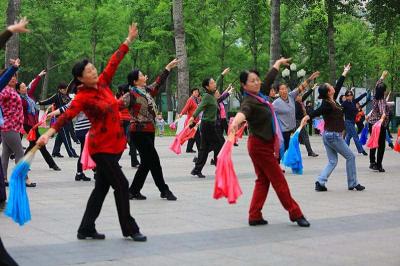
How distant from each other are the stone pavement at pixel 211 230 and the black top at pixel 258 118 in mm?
1091

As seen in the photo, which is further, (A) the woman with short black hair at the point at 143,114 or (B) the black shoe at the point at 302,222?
(A) the woman with short black hair at the point at 143,114

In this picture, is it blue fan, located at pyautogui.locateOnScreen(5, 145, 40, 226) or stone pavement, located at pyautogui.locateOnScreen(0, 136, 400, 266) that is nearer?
blue fan, located at pyautogui.locateOnScreen(5, 145, 40, 226)

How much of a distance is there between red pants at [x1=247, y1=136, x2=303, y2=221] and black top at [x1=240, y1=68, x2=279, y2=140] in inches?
3.4

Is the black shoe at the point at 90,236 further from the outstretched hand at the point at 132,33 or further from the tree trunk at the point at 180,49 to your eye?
the tree trunk at the point at 180,49

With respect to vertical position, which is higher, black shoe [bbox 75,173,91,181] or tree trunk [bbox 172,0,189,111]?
tree trunk [bbox 172,0,189,111]

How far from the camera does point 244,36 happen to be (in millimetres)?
48469

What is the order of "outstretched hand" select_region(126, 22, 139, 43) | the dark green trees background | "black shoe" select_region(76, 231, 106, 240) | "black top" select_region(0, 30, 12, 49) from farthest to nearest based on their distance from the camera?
the dark green trees background → "outstretched hand" select_region(126, 22, 139, 43) → "black shoe" select_region(76, 231, 106, 240) → "black top" select_region(0, 30, 12, 49)

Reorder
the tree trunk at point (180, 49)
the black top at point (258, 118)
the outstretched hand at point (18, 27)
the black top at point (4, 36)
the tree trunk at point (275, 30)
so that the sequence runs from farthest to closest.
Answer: the tree trunk at point (275, 30) → the tree trunk at point (180, 49) → the black top at point (258, 118) → the outstretched hand at point (18, 27) → the black top at point (4, 36)

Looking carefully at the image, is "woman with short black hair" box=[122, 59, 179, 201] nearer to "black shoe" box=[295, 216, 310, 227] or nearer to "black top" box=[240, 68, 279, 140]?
"black top" box=[240, 68, 279, 140]

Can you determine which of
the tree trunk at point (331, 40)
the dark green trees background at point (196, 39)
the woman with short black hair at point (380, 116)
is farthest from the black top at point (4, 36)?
the dark green trees background at point (196, 39)

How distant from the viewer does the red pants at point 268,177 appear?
8.45 metres

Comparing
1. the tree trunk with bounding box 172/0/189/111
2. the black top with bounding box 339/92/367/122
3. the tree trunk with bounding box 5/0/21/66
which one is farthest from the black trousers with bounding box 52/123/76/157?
the tree trunk with bounding box 172/0/189/111

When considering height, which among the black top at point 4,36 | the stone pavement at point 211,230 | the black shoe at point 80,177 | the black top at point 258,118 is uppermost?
the black top at point 4,36

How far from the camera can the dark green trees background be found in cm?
4441
